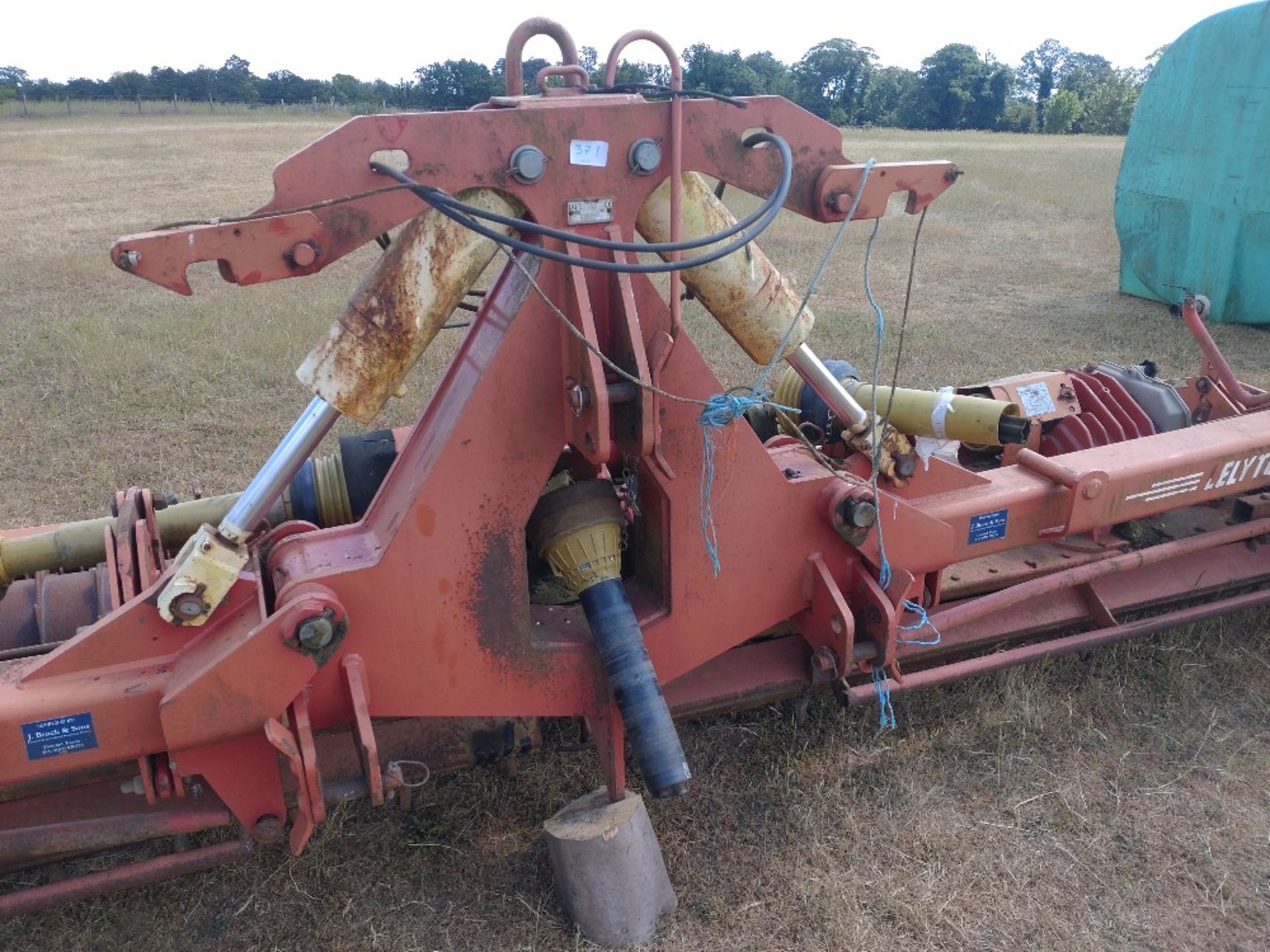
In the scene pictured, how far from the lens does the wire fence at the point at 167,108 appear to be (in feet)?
117

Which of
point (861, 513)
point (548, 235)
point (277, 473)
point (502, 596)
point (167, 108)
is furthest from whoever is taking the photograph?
point (167, 108)

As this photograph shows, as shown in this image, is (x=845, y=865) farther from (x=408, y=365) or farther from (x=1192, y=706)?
(x=408, y=365)

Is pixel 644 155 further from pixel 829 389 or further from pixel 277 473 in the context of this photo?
pixel 277 473

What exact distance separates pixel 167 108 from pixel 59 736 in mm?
41410

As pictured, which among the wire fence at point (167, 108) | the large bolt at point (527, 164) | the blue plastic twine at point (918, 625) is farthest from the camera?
the wire fence at point (167, 108)

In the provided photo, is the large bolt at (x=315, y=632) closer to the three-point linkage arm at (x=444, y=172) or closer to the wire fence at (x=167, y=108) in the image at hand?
the three-point linkage arm at (x=444, y=172)

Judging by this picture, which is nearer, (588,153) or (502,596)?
(588,153)

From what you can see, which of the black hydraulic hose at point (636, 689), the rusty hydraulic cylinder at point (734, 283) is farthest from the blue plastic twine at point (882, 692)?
the rusty hydraulic cylinder at point (734, 283)

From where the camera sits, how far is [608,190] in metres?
2.53

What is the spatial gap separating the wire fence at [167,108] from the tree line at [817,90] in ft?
2.23

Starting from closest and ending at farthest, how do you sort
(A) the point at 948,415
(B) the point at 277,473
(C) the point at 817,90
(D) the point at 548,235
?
(D) the point at 548,235 → (B) the point at 277,473 → (A) the point at 948,415 → (C) the point at 817,90

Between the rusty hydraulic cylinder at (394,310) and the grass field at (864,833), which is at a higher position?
the rusty hydraulic cylinder at (394,310)

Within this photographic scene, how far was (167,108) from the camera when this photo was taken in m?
38.3

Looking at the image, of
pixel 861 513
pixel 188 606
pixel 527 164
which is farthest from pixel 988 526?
pixel 188 606
